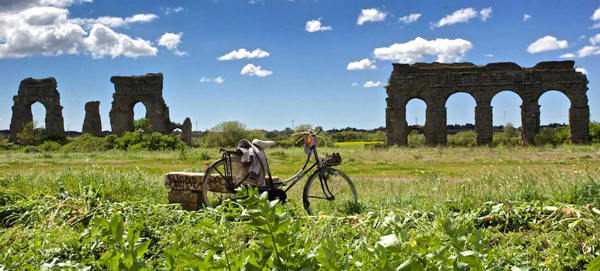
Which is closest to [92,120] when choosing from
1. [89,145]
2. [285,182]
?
[89,145]

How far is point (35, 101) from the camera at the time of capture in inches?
1682

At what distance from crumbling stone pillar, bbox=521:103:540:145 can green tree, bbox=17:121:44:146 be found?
3828cm

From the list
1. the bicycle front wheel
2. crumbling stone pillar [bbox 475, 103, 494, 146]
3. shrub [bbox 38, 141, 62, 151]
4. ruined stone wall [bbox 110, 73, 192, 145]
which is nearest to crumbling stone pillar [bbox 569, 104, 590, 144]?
crumbling stone pillar [bbox 475, 103, 494, 146]

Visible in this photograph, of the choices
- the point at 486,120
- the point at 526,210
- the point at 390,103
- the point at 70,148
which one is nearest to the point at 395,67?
the point at 390,103

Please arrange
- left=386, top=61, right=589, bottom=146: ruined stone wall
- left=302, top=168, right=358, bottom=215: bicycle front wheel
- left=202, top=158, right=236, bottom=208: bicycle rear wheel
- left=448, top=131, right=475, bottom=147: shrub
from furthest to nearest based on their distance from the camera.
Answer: left=448, top=131, right=475, bottom=147: shrub
left=386, top=61, right=589, bottom=146: ruined stone wall
left=302, top=168, right=358, bottom=215: bicycle front wheel
left=202, top=158, right=236, bottom=208: bicycle rear wheel

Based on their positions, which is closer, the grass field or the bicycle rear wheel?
the grass field

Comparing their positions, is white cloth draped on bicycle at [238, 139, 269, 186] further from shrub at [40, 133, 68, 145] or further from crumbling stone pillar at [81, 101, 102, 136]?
crumbling stone pillar at [81, 101, 102, 136]

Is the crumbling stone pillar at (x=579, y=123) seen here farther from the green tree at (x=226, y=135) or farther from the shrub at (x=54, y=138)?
the shrub at (x=54, y=138)

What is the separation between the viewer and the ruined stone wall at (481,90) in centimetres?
3447

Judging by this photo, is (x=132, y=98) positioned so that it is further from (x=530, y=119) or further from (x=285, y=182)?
(x=285, y=182)

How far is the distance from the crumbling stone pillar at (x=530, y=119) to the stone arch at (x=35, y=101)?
38092mm

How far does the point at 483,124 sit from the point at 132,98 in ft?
94.7

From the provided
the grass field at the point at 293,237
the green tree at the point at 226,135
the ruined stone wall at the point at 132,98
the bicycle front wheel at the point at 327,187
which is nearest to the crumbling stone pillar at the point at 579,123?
the green tree at the point at 226,135

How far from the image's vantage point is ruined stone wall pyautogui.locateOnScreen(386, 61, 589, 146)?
113ft
